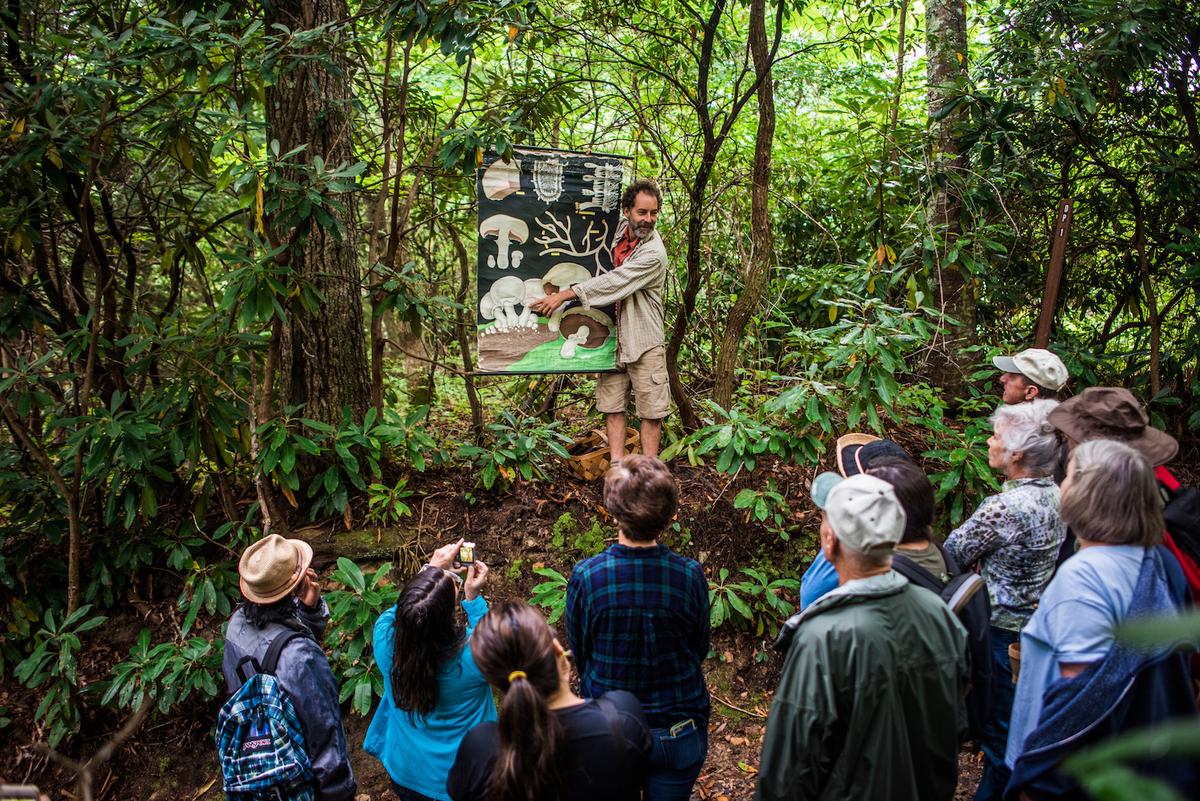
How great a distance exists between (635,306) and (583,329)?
0.36m

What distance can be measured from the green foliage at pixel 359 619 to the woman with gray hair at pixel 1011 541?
2.82 meters

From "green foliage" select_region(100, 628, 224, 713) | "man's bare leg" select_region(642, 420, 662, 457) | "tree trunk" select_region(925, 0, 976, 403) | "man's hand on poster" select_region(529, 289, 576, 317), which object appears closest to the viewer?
"green foliage" select_region(100, 628, 224, 713)

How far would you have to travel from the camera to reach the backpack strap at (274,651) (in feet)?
8.11

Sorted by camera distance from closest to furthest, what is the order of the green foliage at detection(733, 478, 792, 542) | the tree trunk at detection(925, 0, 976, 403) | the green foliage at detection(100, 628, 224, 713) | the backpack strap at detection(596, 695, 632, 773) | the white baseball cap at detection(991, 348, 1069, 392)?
the backpack strap at detection(596, 695, 632, 773), the white baseball cap at detection(991, 348, 1069, 392), the green foliage at detection(100, 628, 224, 713), the green foliage at detection(733, 478, 792, 542), the tree trunk at detection(925, 0, 976, 403)

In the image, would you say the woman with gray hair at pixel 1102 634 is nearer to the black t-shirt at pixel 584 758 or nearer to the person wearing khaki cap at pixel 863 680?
the person wearing khaki cap at pixel 863 680

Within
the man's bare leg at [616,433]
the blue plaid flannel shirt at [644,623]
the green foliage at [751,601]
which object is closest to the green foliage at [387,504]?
the man's bare leg at [616,433]

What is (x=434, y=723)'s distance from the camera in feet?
8.16

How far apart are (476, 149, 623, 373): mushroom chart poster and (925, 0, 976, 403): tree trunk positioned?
7.78 feet

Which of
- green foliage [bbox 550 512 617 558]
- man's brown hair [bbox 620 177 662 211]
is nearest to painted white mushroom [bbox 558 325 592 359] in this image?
man's brown hair [bbox 620 177 662 211]

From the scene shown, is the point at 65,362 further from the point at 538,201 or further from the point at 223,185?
the point at 538,201

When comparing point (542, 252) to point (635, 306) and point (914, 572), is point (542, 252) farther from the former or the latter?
point (914, 572)

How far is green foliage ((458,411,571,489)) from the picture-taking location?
199 inches

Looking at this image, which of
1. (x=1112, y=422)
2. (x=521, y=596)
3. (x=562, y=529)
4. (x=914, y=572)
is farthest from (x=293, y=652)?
(x=1112, y=422)

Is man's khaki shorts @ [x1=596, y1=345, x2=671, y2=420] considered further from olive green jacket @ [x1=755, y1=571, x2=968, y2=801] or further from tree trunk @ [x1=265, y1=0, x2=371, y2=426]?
olive green jacket @ [x1=755, y1=571, x2=968, y2=801]
